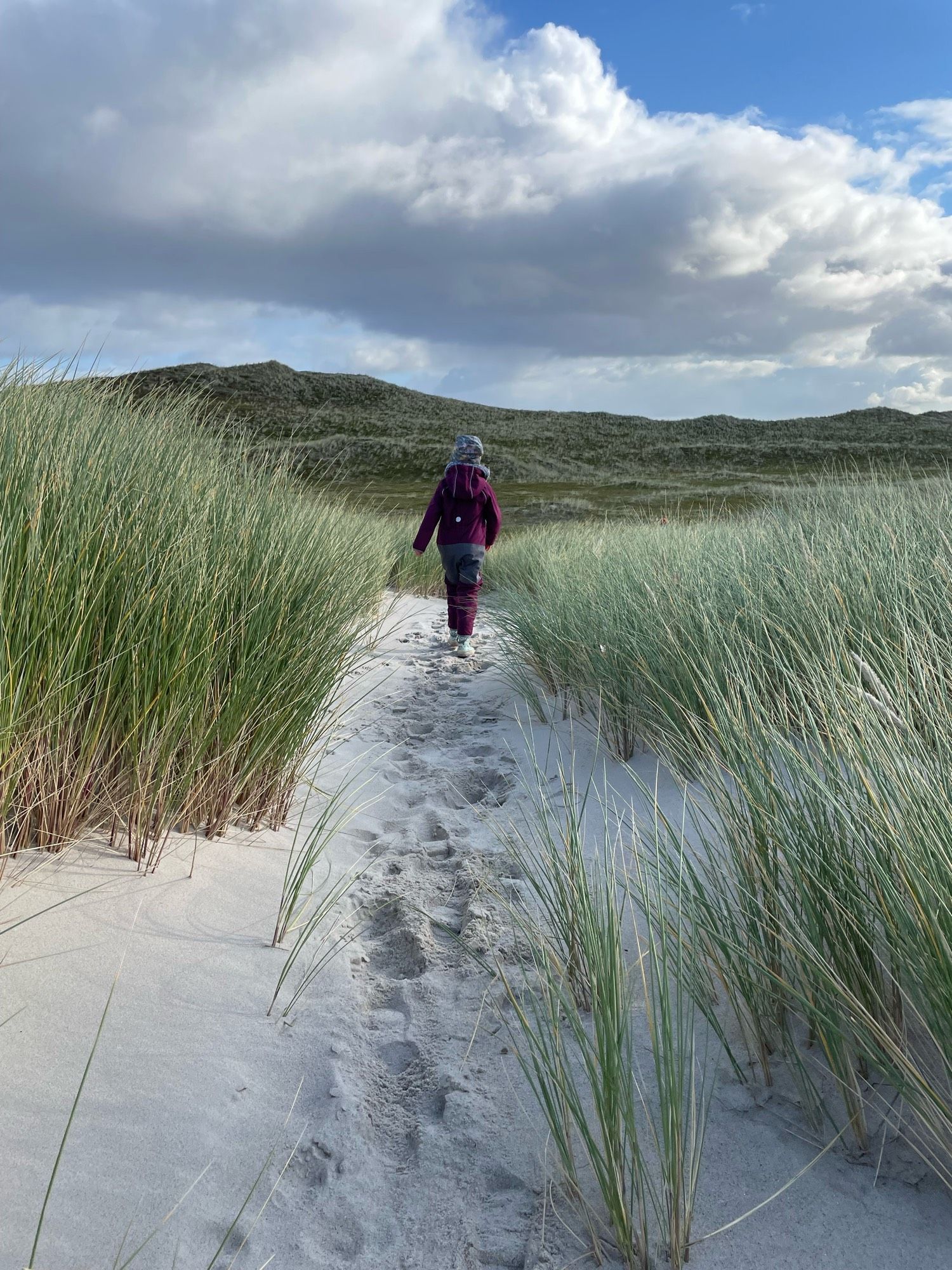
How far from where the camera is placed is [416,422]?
51.0 metres

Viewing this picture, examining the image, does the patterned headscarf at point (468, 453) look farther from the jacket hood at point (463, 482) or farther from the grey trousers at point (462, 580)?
the grey trousers at point (462, 580)

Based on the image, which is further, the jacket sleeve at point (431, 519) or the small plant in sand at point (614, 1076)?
the jacket sleeve at point (431, 519)

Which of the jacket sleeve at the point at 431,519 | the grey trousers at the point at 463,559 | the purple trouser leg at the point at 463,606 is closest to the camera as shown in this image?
the purple trouser leg at the point at 463,606

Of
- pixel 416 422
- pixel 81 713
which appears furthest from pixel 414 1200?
pixel 416 422

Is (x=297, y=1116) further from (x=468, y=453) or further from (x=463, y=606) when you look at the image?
(x=468, y=453)

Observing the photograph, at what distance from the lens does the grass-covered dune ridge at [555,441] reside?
26.8m

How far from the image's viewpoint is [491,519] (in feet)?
22.1

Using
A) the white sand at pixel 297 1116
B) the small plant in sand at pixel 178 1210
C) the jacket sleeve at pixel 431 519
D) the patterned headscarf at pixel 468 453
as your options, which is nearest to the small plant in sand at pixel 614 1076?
the white sand at pixel 297 1116

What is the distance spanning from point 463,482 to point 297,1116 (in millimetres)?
5352

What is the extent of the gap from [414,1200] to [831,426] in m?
62.9

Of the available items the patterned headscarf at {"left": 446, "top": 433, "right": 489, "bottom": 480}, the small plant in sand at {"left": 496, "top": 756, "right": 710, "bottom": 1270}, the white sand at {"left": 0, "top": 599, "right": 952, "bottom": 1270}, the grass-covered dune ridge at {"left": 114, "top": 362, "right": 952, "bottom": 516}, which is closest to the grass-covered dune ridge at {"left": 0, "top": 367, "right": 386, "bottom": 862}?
the white sand at {"left": 0, "top": 599, "right": 952, "bottom": 1270}

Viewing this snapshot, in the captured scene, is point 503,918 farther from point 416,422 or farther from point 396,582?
point 416,422

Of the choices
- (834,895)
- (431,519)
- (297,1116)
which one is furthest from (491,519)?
(297,1116)

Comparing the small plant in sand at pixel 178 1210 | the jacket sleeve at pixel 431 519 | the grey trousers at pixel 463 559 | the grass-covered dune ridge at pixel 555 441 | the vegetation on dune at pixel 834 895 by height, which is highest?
the grass-covered dune ridge at pixel 555 441
